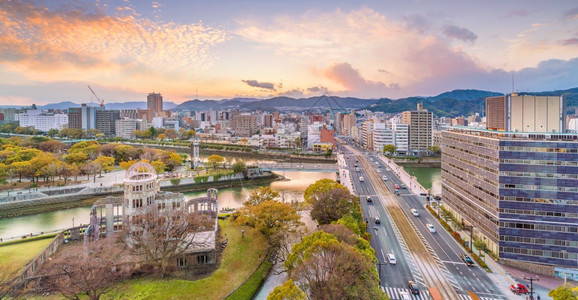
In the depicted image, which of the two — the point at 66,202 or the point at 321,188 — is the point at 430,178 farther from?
the point at 66,202

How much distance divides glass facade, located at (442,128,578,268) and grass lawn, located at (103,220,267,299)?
531 inches

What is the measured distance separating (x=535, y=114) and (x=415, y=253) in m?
11.2

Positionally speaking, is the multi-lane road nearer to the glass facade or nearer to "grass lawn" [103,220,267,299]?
the glass facade

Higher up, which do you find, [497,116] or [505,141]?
[497,116]

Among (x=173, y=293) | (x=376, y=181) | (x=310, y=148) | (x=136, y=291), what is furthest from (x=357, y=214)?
(x=310, y=148)

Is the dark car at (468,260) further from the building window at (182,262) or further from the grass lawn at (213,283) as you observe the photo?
the building window at (182,262)

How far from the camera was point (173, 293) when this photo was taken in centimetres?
1241

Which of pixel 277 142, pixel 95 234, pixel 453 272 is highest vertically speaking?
pixel 277 142

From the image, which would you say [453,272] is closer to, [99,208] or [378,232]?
[378,232]

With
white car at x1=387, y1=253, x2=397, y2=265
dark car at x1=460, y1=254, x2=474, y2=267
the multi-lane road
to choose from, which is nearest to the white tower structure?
the multi-lane road

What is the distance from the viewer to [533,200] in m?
16.1

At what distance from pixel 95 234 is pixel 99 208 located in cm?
249

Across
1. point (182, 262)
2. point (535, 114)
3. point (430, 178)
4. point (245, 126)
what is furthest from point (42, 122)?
point (535, 114)

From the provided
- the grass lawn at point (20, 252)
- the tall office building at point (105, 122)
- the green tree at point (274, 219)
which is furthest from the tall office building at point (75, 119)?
the green tree at point (274, 219)
